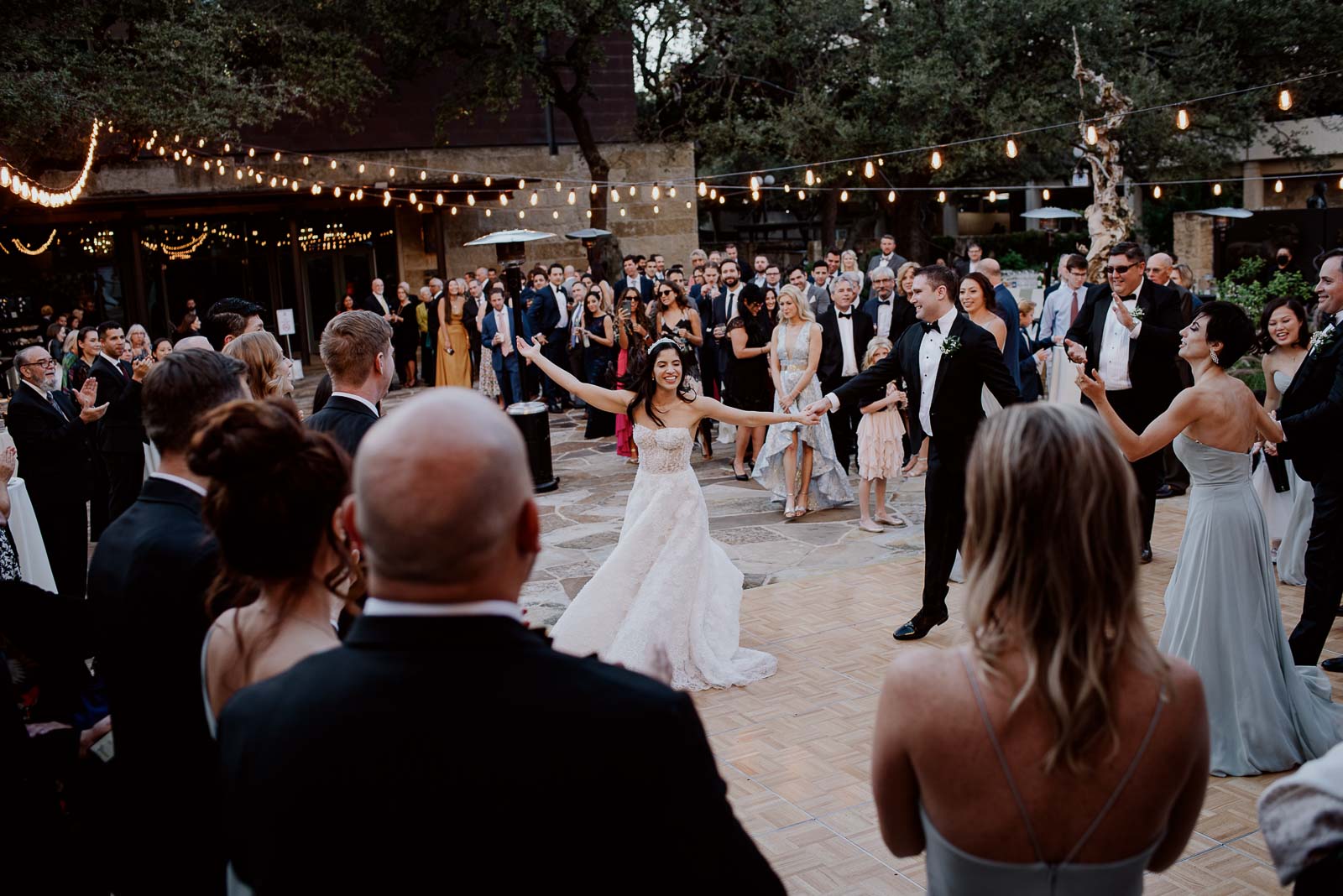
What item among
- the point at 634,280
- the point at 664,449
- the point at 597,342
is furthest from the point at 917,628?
the point at 634,280

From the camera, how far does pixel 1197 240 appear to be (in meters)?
21.9

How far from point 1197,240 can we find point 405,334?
15161 millimetres

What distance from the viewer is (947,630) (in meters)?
6.02

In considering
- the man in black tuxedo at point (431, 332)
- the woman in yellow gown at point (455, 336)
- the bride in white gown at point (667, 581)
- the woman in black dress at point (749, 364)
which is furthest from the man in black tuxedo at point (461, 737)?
the man in black tuxedo at point (431, 332)

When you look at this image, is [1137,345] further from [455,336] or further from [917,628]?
[455,336]

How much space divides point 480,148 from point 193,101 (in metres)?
8.06

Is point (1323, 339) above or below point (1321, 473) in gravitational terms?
above

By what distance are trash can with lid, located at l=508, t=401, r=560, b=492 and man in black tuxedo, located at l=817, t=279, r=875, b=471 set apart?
2.63m

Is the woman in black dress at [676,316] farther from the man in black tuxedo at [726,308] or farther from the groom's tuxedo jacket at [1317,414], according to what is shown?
the groom's tuxedo jacket at [1317,414]

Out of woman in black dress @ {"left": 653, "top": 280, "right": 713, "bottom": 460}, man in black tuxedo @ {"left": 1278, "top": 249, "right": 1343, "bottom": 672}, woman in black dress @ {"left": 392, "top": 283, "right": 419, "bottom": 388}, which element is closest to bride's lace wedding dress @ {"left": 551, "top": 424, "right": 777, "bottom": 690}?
man in black tuxedo @ {"left": 1278, "top": 249, "right": 1343, "bottom": 672}

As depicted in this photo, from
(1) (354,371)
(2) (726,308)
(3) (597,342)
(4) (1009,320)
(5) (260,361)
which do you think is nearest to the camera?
(1) (354,371)

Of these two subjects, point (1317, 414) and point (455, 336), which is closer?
point (1317, 414)

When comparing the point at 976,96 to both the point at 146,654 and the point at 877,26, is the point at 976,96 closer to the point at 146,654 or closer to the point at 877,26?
the point at 877,26

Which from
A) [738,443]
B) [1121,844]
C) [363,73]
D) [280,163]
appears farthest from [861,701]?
[280,163]
